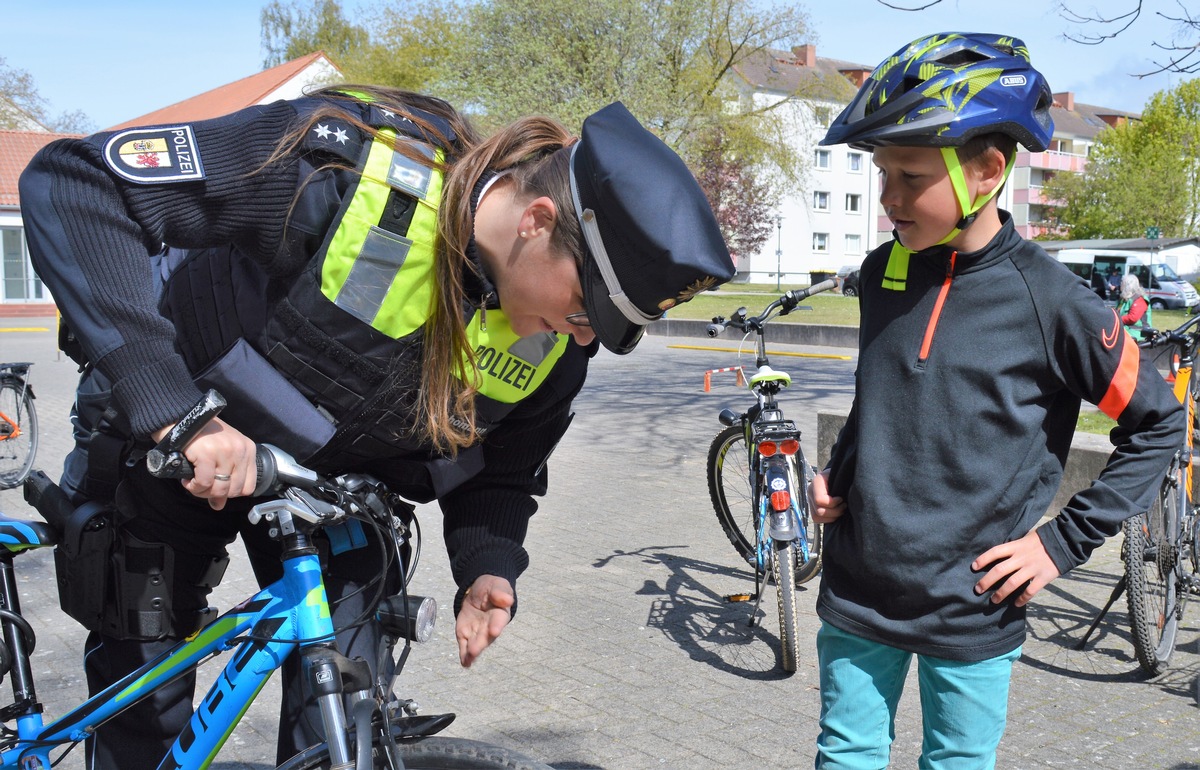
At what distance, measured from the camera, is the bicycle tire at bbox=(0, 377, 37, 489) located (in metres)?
8.66

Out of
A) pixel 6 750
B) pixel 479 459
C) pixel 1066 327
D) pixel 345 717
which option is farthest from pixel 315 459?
pixel 1066 327

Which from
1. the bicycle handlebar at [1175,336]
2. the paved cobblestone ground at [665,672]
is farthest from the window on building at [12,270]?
the bicycle handlebar at [1175,336]

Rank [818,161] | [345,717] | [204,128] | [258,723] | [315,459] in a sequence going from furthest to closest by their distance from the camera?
1. [818,161]
2. [258,723]
3. [315,459]
4. [204,128]
5. [345,717]

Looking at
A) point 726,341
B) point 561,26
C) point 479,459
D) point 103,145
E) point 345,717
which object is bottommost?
point 726,341

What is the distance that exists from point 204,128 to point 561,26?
34848 millimetres

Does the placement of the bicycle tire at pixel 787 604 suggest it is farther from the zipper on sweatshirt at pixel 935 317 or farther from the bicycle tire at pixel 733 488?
the zipper on sweatshirt at pixel 935 317

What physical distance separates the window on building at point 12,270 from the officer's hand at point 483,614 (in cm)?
3497

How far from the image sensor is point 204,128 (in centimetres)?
204

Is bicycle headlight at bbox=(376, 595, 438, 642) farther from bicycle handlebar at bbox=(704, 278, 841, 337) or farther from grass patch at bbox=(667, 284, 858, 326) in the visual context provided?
grass patch at bbox=(667, 284, 858, 326)

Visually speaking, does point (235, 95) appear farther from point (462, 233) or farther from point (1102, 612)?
point (462, 233)

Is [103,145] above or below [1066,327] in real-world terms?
above

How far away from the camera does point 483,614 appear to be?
7.67ft

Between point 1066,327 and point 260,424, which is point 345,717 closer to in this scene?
point 260,424

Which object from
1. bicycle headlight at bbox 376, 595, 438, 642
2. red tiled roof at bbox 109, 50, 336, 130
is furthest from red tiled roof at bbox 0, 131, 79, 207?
bicycle headlight at bbox 376, 595, 438, 642
